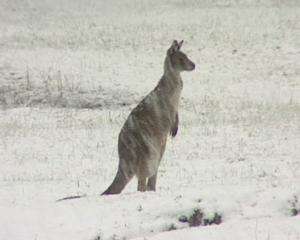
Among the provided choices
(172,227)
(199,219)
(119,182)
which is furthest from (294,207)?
(119,182)

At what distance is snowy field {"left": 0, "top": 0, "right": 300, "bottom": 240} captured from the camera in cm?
696

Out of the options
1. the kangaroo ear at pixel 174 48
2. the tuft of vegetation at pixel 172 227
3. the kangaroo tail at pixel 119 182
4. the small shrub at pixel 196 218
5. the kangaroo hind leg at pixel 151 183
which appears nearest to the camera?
the tuft of vegetation at pixel 172 227

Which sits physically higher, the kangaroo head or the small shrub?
the kangaroo head

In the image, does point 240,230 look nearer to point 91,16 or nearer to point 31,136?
point 31,136

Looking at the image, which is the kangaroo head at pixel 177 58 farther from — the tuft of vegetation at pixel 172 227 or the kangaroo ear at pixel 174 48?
the tuft of vegetation at pixel 172 227

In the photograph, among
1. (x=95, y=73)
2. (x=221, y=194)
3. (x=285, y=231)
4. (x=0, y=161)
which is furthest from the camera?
(x=95, y=73)

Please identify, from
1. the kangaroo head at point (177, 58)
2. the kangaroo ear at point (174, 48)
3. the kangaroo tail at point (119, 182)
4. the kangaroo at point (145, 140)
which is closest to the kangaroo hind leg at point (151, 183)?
the kangaroo at point (145, 140)

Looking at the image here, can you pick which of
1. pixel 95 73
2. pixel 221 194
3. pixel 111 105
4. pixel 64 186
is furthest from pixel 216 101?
pixel 221 194

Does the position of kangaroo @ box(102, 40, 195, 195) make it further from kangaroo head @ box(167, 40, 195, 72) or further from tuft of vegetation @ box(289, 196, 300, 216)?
tuft of vegetation @ box(289, 196, 300, 216)

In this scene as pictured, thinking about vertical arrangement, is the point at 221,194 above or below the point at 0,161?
above

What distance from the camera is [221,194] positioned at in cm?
733

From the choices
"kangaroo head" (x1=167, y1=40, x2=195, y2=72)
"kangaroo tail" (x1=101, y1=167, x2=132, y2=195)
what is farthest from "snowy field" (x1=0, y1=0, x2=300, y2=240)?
"kangaroo head" (x1=167, y1=40, x2=195, y2=72)

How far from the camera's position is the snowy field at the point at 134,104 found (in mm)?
6965

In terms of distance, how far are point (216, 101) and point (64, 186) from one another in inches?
420
